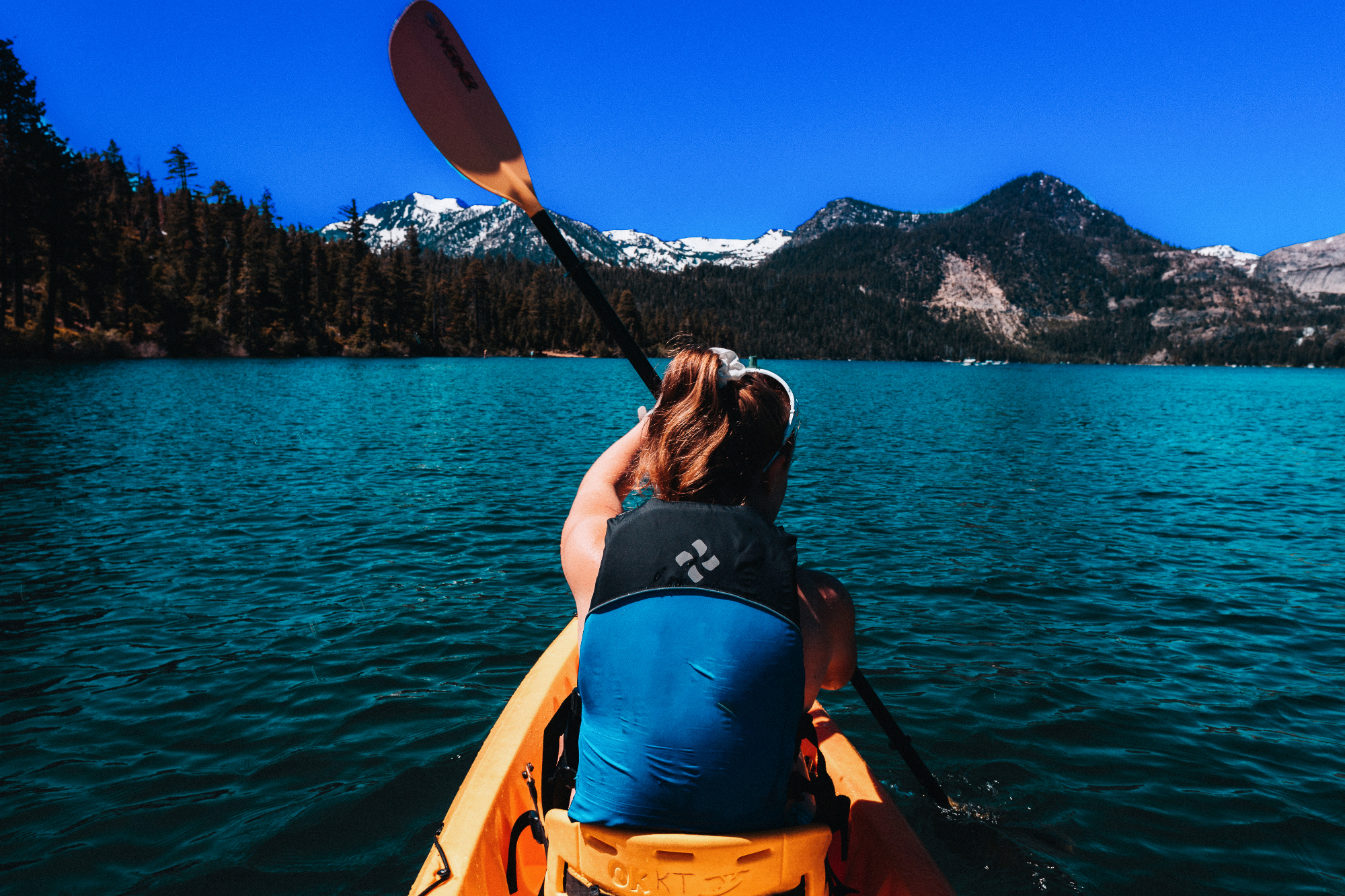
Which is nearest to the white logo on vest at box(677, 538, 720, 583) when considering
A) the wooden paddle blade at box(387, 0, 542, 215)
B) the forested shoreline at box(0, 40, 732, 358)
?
the wooden paddle blade at box(387, 0, 542, 215)

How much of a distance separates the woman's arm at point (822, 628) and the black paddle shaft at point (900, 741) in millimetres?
1807

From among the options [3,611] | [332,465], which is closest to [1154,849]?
[3,611]

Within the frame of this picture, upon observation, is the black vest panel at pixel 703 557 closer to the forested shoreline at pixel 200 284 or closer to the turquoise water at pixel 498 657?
the turquoise water at pixel 498 657

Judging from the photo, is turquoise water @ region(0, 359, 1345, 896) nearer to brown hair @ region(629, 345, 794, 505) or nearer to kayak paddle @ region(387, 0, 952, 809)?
kayak paddle @ region(387, 0, 952, 809)

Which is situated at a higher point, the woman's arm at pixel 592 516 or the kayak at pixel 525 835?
the woman's arm at pixel 592 516

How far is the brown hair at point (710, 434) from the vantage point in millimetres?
2082

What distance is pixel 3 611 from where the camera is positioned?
323 inches

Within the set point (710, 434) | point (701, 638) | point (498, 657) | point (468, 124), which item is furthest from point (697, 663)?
point (498, 657)

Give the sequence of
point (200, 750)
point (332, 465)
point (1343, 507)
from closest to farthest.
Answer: point (200, 750)
point (1343, 507)
point (332, 465)

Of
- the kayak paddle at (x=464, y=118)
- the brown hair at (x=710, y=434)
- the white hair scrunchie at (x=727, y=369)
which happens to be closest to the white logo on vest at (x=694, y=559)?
the brown hair at (x=710, y=434)

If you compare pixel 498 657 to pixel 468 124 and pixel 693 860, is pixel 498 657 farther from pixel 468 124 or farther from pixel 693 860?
pixel 693 860

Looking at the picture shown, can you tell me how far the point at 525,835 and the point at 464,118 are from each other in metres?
4.28

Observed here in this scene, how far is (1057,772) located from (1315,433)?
41846 mm

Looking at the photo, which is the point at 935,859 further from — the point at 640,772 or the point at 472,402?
the point at 472,402
